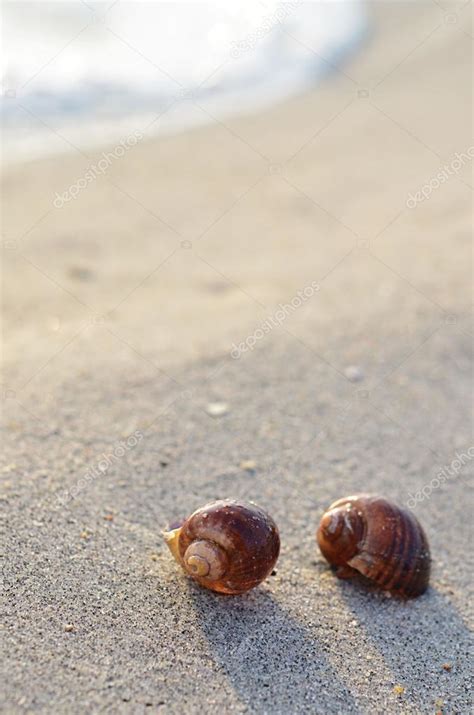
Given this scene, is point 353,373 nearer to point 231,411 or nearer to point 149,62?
point 231,411

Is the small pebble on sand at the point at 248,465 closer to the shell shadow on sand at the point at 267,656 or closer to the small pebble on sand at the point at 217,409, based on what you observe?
the small pebble on sand at the point at 217,409

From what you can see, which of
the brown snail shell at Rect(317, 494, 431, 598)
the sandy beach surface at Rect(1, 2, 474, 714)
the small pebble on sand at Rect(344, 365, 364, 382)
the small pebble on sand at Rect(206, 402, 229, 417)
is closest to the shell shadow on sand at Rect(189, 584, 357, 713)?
the sandy beach surface at Rect(1, 2, 474, 714)

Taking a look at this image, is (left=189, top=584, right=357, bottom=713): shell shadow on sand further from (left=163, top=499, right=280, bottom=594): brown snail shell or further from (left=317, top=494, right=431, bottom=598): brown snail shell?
(left=317, top=494, right=431, bottom=598): brown snail shell

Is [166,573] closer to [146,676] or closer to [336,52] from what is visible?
[146,676]

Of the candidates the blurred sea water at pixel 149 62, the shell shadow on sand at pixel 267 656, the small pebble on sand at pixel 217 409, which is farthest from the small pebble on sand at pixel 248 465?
the blurred sea water at pixel 149 62

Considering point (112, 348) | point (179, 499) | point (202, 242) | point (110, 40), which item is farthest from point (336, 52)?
point (179, 499)
